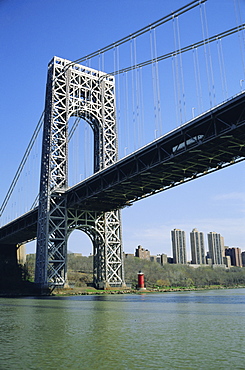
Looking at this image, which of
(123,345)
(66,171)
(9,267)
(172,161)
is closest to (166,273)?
(9,267)

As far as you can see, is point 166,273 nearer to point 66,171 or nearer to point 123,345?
point 66,171

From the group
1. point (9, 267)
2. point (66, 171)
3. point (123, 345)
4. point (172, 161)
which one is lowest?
point (123, 345)

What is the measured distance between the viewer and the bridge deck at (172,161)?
3556 centimetres

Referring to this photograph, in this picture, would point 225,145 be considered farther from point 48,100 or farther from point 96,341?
point 48,100

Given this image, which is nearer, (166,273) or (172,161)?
(172,161)

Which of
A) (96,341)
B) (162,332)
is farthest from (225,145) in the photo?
(96,341)

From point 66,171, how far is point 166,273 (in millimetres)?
92210

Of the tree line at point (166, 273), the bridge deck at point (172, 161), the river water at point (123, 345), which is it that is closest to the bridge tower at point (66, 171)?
the bridge deck at point (172, 161)

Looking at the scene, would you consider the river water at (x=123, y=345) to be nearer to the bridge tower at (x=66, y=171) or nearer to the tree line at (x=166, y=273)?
the bridge tower at (x=66, y=171)

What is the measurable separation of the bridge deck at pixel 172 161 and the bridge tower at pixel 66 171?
2846 millimetres

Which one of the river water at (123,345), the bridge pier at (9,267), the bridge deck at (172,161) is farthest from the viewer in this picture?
the bridge pier at (9,267)

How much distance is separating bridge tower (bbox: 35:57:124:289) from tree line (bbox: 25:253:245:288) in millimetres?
44687

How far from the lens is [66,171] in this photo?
60812 millimetres

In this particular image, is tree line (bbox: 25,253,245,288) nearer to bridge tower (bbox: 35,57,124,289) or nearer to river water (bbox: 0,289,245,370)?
bridge tower (bbox: 35,57,124,289)
